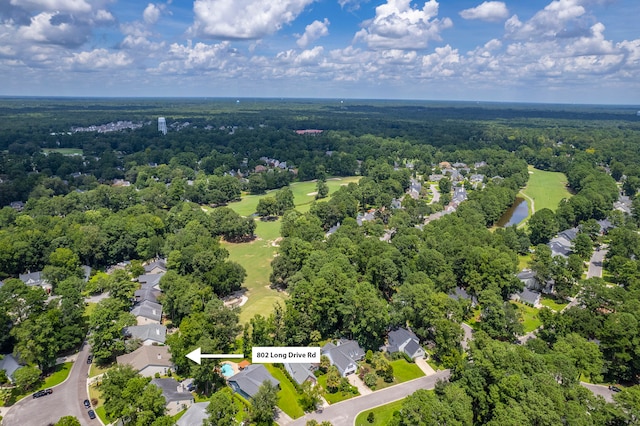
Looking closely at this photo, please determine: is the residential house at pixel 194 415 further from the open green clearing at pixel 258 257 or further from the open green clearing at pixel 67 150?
the open green clearing at pixel 67 150

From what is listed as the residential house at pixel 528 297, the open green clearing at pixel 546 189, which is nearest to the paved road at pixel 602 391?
the residential house at pixel 528 297

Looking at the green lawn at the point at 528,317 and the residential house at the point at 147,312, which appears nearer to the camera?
the green lawn at the point at 528,317

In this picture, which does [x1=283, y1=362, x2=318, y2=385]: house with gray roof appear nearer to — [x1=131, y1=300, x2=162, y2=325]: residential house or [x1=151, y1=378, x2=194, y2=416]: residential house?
[x1=151, y1=378, x2=194, y2=416]: residential house

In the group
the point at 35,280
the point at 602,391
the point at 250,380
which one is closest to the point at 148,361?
the point at 250,380

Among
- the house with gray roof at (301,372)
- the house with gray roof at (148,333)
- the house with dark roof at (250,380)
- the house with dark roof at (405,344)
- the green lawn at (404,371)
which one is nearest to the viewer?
the house with dark roof at (250,380)

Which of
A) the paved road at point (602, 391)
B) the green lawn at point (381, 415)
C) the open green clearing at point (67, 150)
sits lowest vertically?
the green lawn at point (381, 415)

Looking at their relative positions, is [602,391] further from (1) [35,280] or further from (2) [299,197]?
(2) [299,197]
